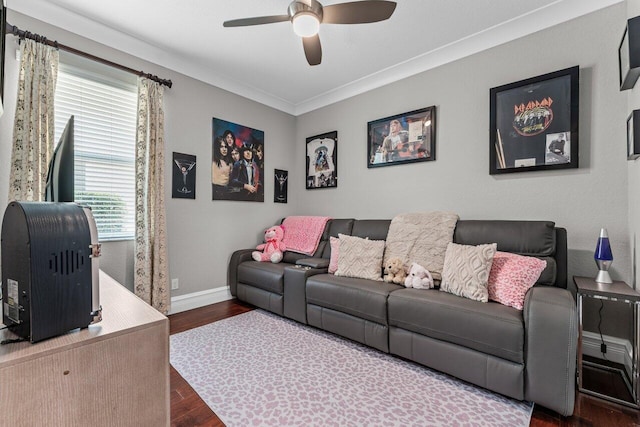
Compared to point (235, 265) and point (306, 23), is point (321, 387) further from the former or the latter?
point (306, 23)

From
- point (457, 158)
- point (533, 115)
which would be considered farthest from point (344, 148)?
point (533, 115)

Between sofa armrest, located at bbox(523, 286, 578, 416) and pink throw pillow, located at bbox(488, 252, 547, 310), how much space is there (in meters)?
0.21

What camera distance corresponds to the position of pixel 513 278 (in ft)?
6.30

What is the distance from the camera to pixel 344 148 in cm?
384

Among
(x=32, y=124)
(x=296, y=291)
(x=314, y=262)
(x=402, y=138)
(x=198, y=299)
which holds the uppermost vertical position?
(x=402, y=138)

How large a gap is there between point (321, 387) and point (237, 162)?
275 centimetres

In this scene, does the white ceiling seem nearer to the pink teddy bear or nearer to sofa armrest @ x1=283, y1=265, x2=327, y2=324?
the pink teddy bear

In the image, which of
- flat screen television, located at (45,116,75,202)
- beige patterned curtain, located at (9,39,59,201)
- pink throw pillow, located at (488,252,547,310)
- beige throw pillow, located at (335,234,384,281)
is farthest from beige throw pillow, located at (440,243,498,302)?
beige patterned curtain, located at (9,39,59,201)

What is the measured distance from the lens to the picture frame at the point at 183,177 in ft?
10.2

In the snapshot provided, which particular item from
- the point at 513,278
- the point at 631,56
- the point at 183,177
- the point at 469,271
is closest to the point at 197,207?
the point at 183,177

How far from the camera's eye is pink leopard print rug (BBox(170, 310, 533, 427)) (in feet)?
5.12

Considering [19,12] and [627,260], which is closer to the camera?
[627,260]

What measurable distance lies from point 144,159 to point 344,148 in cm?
229

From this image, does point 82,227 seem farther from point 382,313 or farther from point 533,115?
point 533,115
